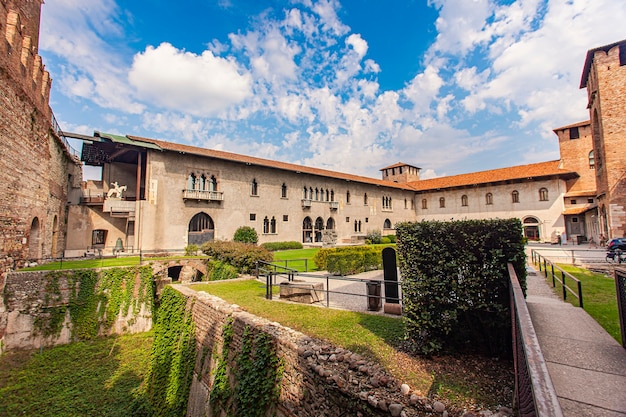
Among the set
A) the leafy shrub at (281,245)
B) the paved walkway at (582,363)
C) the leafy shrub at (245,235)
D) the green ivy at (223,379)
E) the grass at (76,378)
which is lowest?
the grass at (76,378)

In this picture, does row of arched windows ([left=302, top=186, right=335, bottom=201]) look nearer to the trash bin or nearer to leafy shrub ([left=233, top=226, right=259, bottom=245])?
leafy shrub ([left=233, top=226, right=259, bottom=245])

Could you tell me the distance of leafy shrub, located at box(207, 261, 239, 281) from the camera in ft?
45.5

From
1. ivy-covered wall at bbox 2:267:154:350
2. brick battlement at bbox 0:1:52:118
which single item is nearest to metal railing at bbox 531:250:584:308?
ivy-covered wall at bbox 2:267:154:350

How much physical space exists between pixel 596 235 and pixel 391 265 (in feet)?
94.8

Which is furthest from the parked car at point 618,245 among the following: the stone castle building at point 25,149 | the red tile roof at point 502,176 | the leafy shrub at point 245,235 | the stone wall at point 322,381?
the stone castle building at point 25,149

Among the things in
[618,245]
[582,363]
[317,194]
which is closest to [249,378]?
[582,363]

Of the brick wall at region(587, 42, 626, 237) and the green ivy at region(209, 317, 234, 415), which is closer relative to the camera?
the green ivy at region(209, 317, 234, 415)

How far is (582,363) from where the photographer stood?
351 cm

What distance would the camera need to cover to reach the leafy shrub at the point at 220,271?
13883 mm

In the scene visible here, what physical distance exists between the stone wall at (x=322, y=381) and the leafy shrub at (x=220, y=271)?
20.9 ft

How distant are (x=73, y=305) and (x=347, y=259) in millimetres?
12250

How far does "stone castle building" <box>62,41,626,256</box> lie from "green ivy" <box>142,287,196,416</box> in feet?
35.9

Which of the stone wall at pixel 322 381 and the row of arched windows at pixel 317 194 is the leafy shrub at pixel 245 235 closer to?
the row of arched windows at pixel 317 194

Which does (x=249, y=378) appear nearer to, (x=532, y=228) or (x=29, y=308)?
(x=29, y=308)
